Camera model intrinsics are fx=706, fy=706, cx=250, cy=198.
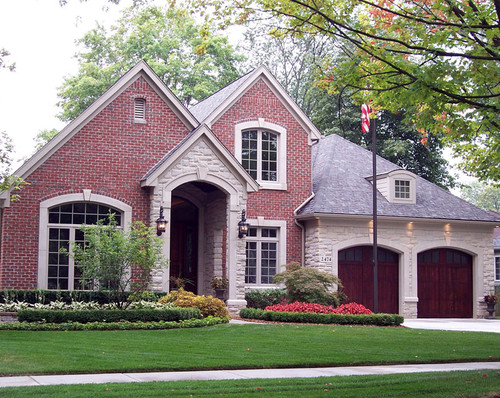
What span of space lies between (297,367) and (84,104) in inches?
1227

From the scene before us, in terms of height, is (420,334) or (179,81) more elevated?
(179,81)

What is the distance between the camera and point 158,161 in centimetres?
2173

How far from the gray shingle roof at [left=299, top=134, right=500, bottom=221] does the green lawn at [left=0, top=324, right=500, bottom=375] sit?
26.9ft

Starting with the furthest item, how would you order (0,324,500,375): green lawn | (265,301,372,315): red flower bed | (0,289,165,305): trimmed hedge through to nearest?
(265,301,372,315): red flower bed
(0,289,165,305): trimmed hedge
(0,324,500,375): green lawn

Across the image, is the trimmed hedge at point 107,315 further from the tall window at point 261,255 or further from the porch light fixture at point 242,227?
the tall window at point 261,255

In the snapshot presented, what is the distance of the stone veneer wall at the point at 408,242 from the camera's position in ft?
78.2

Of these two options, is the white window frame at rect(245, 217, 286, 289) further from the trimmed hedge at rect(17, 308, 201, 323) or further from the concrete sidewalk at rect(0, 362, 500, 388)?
the concrete sidewalk at rect(0, 362, 500, 388)

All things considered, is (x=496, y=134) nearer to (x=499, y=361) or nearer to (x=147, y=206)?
(x=499, y=361)

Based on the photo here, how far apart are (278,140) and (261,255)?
407 centimetres

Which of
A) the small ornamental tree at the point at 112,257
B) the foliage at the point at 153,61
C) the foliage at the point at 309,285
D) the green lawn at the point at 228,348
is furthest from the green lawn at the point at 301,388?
the foliage at the point at 153,61

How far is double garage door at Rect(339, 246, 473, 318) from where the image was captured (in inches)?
968

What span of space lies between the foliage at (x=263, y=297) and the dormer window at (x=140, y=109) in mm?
6493

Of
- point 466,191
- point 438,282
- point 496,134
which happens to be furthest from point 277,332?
point 466,191

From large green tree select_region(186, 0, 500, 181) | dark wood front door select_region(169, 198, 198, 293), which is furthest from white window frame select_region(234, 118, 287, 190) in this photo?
large green tree select_region(186, 0, 500, 181)
